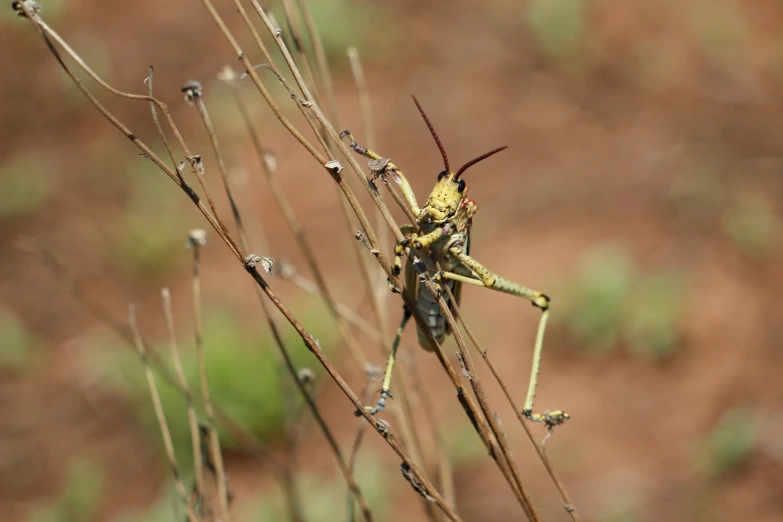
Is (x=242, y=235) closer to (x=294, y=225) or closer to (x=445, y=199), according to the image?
(x=294, y=225)

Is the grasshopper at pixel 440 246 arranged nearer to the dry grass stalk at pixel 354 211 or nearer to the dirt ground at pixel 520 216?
the dry grass stalk at pixel 354 211

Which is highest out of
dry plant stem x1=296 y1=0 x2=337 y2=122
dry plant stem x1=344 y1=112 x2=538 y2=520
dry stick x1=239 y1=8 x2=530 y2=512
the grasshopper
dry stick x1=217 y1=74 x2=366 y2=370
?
dry plant stem x1=296 y1=0 x2=337 y2=122

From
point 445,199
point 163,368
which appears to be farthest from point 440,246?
point 163,368

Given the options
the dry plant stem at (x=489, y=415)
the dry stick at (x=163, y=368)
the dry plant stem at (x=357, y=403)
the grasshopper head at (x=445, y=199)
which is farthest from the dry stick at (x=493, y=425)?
the dry stick at (x=163, y=368)

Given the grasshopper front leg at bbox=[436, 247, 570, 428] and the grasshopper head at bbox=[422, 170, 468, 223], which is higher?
the grasshopper head at bbox=[422, 170, 468, 223]

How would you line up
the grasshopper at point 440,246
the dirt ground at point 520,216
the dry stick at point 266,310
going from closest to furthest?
the dry stick at point 266,310
the grasshopper at point 440,246
the dirt ground at point 520,216

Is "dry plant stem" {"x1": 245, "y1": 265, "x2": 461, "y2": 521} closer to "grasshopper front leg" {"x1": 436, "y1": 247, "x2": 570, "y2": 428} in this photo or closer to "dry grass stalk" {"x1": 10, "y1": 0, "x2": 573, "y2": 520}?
"dry grass stalk" {"x1": 10, "y1": 0, "x2": 573, "y2": 520}

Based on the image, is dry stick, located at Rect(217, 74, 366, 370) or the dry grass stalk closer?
the dry grass stalk

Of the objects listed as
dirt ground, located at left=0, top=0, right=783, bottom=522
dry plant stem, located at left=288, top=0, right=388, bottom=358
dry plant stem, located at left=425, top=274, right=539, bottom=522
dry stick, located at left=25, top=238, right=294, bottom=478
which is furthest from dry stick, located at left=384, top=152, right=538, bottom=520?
dirt ground, located at left=0, top=0, right=783, bottom=522
